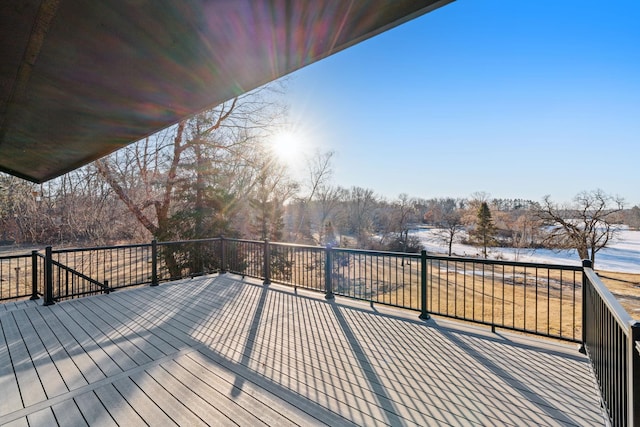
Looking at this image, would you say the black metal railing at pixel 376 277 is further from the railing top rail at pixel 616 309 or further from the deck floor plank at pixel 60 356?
the deck floor plank at pixel 60 356

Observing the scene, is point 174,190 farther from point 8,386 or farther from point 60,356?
point 8,386

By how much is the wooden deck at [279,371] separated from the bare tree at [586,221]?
1076 inches

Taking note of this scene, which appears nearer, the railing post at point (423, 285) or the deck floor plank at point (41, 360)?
the deck floor plank at point (41, 360)

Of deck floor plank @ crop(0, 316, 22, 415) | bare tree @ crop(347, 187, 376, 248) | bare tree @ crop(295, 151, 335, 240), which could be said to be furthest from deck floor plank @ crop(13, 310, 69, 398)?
bare tree @ crop(347, 187, 376, 248)

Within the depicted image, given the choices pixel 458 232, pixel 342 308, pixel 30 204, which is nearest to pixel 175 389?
pixel 342 308

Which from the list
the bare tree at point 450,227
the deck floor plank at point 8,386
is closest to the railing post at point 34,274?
the deck floor plank at point 8,386

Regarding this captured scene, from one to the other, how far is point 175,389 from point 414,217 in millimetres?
37279

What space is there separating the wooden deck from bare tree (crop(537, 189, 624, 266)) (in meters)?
27.3

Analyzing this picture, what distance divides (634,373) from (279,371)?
2353mm

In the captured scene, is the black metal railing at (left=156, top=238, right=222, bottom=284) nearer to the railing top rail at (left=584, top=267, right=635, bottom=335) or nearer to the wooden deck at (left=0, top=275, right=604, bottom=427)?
the wooden deck at (left=0, top=275, right=604, bottom=427)

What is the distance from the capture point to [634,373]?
1.20 m

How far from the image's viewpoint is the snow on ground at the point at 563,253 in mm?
28531

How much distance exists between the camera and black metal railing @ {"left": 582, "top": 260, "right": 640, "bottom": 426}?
1.20 meters

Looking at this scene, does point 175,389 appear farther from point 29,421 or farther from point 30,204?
point 30,204
